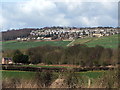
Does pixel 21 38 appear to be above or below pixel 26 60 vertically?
above

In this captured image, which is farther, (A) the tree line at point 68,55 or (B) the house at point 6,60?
(B) the house at point 6,60

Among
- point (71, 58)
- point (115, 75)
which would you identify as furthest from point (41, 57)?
point (115, 75)

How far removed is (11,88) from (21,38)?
34.8 meters

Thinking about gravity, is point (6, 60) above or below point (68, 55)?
below

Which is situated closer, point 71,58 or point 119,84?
point 119,84

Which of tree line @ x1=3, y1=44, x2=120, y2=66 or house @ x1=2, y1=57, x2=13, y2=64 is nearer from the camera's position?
tree line @ x1=3, y1=44, x2=120, y2=66

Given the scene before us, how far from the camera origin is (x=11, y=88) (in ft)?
20.6

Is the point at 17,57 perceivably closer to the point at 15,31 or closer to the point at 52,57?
the point at 52,57

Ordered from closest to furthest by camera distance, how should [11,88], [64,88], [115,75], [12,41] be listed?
[64,88] → [11,88] → [115,75] → [12,41]

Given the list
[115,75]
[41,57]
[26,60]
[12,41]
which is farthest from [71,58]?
[115,75]

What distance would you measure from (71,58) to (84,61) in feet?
5.62

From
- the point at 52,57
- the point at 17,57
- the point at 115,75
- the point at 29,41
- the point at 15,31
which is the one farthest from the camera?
the point at 29,41

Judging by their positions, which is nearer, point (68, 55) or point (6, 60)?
point (68, 55)

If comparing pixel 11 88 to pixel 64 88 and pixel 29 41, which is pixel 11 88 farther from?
pixel 29 41
